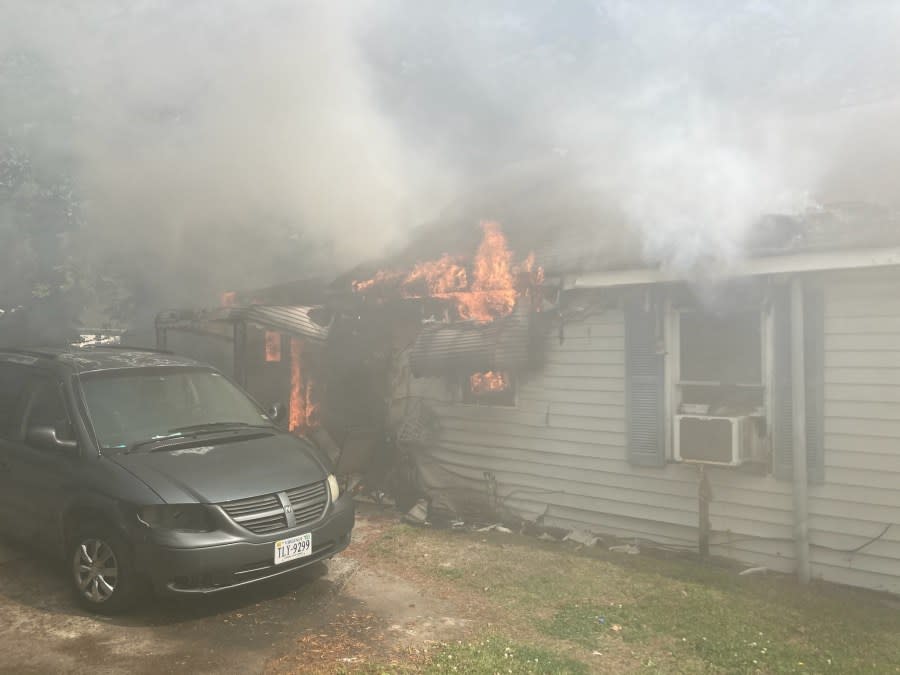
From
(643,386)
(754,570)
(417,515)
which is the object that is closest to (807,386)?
(643,386)

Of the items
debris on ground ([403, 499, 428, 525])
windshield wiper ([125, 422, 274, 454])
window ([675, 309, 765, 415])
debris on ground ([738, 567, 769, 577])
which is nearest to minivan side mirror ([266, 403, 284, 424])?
windshield wiper ([125, 422, 274, 454])

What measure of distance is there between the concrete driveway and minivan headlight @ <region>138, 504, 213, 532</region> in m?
0.70

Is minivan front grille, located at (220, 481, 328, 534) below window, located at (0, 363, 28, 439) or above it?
below

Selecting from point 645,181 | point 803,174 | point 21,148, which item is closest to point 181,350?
point 21,148

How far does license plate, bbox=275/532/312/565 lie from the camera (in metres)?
4.65

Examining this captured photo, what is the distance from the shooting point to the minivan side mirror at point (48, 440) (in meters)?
4.92

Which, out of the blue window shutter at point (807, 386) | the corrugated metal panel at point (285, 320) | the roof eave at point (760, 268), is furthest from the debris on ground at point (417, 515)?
the blue window shutter at point (807, 386)

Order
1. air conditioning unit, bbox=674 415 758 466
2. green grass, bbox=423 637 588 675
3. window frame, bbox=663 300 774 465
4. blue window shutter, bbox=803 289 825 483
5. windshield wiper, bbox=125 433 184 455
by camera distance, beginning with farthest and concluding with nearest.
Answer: window frame, bbox=663 300 774 465
air conditioning unit, bbox=674 415 758 466
blue window shutter, bbox=803 289 825 483
windshield wiper, bbox=125 433 184 455
green grass, bbox=423 637 588 675

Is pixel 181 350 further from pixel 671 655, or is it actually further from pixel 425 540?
pixel 671 655

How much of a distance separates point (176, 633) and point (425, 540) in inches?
117

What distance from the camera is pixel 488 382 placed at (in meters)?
8.39

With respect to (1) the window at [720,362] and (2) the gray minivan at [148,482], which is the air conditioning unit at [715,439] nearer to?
(1) the window at [720,362]

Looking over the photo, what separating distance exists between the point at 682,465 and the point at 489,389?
2.53m

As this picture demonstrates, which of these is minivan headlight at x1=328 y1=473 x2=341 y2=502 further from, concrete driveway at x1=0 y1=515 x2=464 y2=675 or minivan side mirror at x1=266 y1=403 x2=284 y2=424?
minivan side mirror at x1=266 y1=403 x2=284 y2=424
